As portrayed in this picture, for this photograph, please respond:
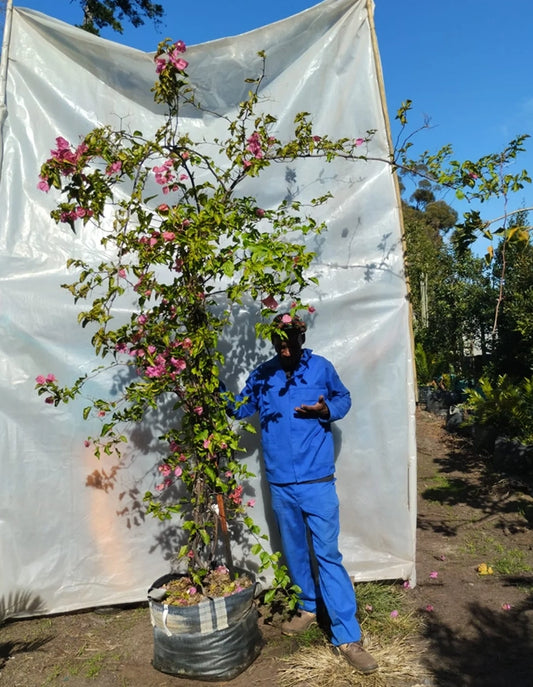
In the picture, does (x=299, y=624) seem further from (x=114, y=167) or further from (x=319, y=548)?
(x=114, y=167)

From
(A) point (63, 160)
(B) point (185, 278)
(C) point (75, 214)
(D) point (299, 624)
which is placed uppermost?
(A) point (63, 160)

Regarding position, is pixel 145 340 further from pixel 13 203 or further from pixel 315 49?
pixel 315 49

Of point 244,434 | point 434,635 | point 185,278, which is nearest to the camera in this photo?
point 185,278

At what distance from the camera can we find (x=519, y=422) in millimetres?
7156

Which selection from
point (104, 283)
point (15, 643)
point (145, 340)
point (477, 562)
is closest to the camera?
point (145, 340)

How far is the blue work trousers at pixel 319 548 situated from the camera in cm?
308

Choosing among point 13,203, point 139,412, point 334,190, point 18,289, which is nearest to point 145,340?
point 139,412

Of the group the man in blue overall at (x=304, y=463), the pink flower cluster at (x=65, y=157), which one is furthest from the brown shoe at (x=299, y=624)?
the pink flower cluster at (x=65, y=157)

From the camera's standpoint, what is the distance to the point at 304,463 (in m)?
3.22

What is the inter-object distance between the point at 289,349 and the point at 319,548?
3.48 ft

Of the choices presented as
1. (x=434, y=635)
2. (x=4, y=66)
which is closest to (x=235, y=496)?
(x=434, y=635)

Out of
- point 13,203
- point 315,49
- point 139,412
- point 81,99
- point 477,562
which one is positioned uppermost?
point 315,49

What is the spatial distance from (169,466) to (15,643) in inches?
56.4

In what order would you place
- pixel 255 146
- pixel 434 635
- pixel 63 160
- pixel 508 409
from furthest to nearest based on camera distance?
pixel 508 409, pixel 434 635, pixel 255 146, pixel 63 160
